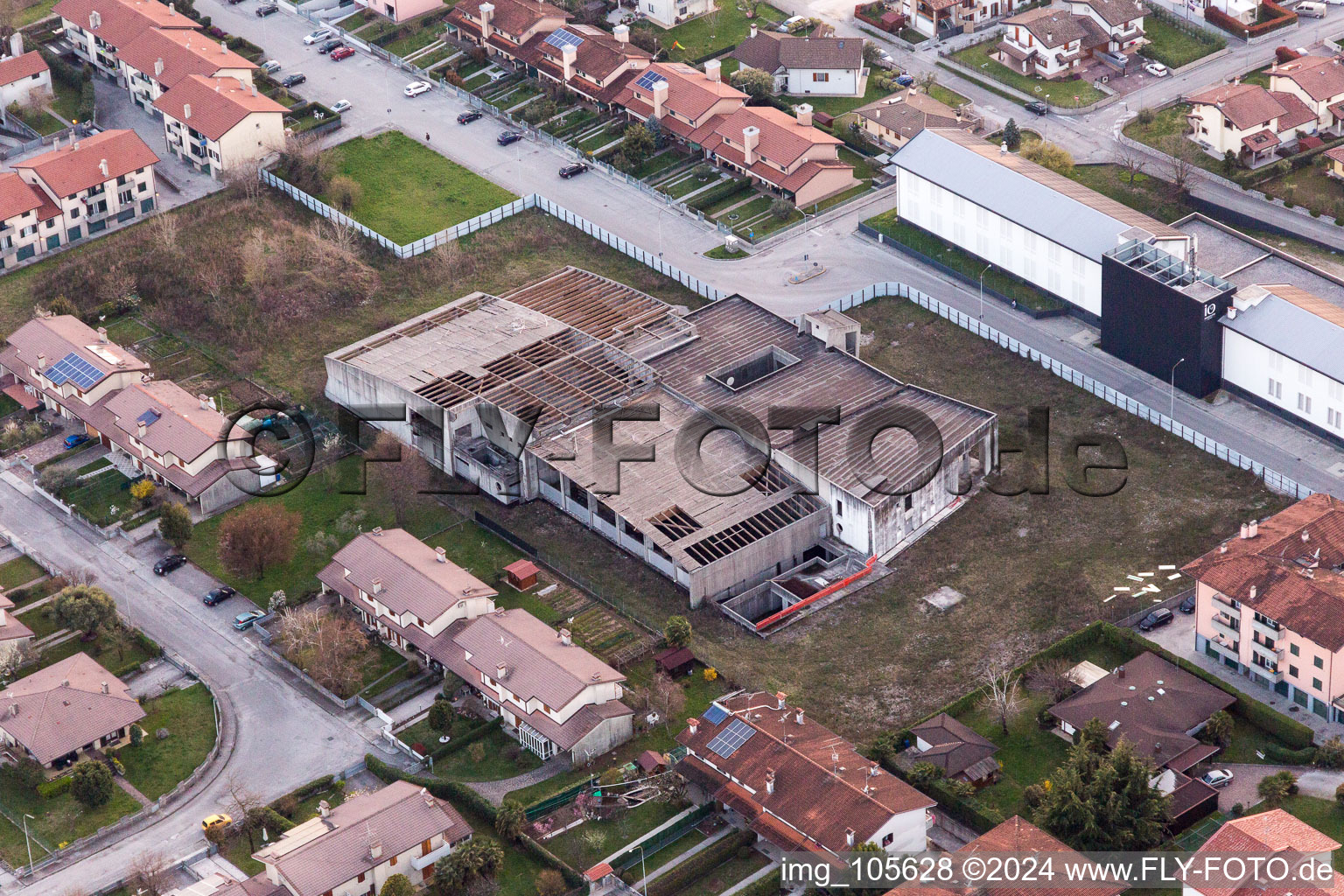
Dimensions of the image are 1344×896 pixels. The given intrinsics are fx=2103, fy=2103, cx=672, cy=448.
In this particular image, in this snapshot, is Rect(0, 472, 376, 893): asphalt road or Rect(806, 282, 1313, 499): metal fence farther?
Rect(806, 282, 1313, 499): metal fence

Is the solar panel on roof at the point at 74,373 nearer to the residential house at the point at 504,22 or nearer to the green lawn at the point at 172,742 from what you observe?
the green lawn at the point at 172,742

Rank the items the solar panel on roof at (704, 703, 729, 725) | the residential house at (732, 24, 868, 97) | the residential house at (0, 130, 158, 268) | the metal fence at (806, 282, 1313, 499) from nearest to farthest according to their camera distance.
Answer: the solar panel on roof at (704, 703, 729, 725)
the metal fence at (806, 282, 1313, 499)
the residential house at (0, 130, 158, 268)
the residential house at (732, 24, 868, 97)

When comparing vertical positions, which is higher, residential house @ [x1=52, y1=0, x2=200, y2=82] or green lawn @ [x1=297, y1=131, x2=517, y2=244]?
residential house @ [x1=52, y1=0, x2=200, y2=82]

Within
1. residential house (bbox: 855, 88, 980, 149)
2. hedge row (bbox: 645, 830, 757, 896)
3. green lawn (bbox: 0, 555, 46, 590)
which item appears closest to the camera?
hedge row (bbox: 645, 830, 757, 896)

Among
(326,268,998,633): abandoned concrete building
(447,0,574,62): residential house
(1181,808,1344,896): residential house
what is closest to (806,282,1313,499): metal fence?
(326,268,998,633): abandoned concrete building

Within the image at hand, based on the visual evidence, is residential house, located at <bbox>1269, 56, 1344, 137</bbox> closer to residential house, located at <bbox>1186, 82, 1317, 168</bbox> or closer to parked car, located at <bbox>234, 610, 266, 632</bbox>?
residential house, located at <bbox>1186, 82, 1317, 168</bbox>

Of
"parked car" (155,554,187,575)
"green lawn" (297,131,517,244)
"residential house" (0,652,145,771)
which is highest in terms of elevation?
"green lawn" (297,131,517,244)
